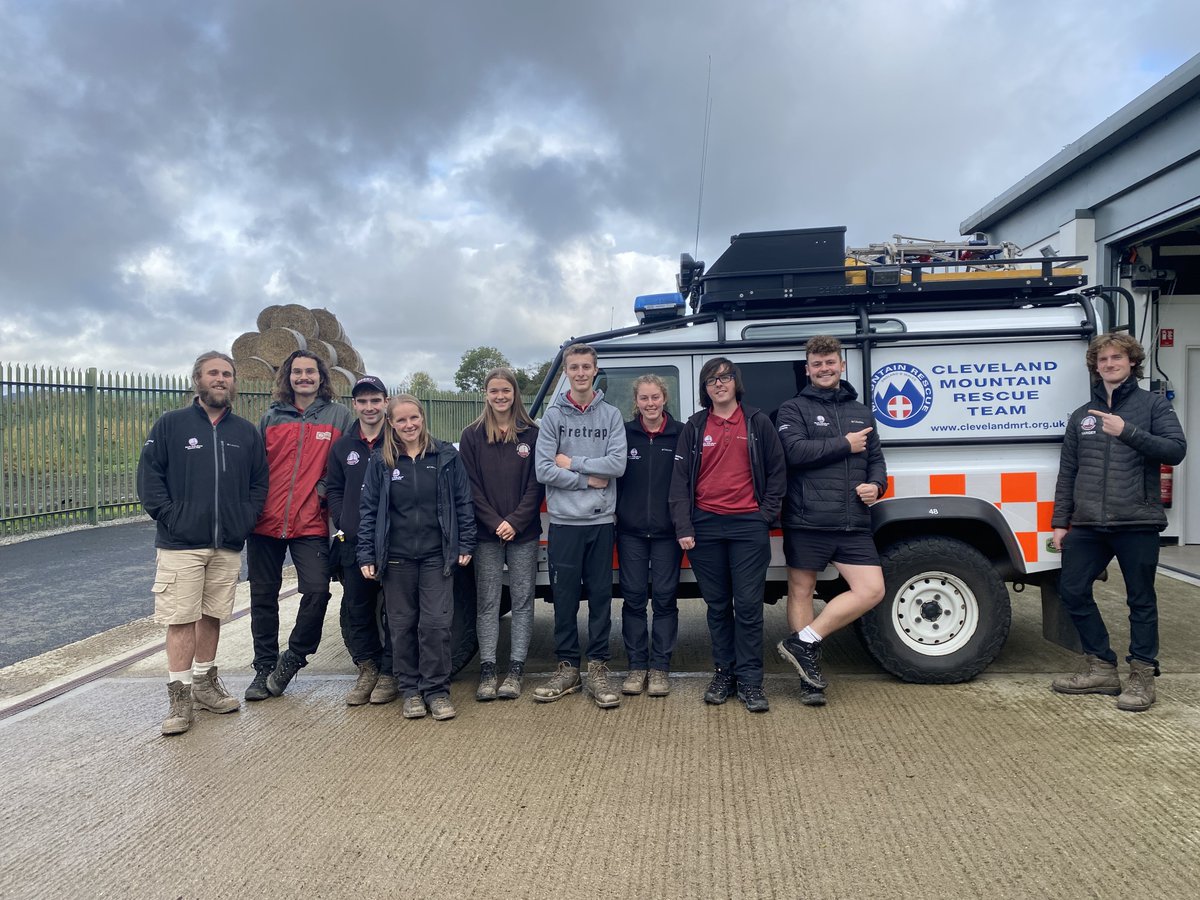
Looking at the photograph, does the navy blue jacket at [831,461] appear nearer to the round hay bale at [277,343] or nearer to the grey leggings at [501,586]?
the grey leggings at [501,586]

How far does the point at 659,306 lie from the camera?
188 inches

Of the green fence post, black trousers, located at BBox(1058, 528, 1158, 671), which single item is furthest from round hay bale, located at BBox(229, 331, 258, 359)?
black trousers, located at BBox(1058, 528, 1158, 671)

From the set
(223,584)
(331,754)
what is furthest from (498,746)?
(223,584)

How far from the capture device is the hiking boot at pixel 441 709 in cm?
411

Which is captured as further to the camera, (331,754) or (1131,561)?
(1131,561)

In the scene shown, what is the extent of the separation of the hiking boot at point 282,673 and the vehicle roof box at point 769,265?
3091 mm

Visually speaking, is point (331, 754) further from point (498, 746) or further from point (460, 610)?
point (460, 610)

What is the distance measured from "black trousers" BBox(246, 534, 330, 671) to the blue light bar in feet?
7.27

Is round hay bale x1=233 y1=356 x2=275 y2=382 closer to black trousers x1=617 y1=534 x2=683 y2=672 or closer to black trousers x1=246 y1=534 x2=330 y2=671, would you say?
black trousers x1=246 y1=534 x2=330 y2=671

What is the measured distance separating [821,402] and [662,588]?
128cm

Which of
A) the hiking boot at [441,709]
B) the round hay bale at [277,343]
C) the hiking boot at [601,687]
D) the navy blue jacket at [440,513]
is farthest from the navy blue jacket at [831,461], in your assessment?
the round hay bale at [277,343]

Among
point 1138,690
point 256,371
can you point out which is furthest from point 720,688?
point 256,371

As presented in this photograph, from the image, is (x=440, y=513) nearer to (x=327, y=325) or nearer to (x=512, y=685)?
(x=512, y=685)

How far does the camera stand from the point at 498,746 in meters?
3.77
